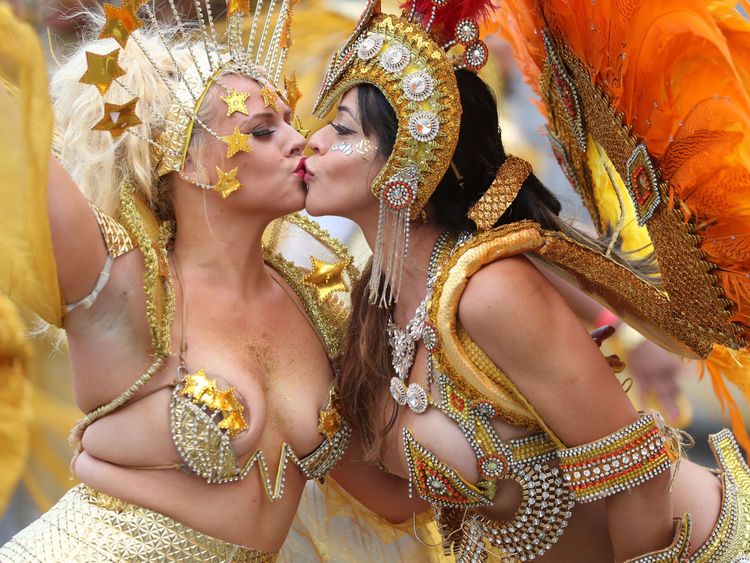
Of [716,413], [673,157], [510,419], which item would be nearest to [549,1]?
[673,157]

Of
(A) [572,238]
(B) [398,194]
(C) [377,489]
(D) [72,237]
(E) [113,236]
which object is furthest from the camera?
(C) [377,489]

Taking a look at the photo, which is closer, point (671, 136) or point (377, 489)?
point (671, 136)

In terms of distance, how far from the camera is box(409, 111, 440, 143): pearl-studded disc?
2.51 metres

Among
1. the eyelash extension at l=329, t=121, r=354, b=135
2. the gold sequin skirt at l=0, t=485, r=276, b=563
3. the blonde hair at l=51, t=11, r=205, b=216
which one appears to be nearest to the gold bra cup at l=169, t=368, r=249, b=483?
the gold sequin skirt at l=0, t=485, r=276, b=563

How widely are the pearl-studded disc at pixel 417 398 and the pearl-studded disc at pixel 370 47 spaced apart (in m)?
0.93

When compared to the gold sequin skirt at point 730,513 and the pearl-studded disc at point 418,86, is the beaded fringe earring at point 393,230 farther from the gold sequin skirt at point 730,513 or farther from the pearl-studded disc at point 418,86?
the gold sequin skirt at point 730,513

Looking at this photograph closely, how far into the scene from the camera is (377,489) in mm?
3141

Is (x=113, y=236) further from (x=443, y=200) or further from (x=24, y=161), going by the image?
(x=443, y=200)

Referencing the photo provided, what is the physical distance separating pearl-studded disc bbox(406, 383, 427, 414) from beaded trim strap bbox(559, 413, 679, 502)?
1.32 ft

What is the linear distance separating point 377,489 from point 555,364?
1.04 m

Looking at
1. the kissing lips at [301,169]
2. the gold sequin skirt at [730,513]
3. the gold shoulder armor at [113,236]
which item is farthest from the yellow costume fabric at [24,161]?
the gold sequin skirt at [730,513]

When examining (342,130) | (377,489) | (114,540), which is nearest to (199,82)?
(342,130)

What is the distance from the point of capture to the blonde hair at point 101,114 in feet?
8.88

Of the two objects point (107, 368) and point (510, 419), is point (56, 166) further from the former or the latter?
point (510, 419)
